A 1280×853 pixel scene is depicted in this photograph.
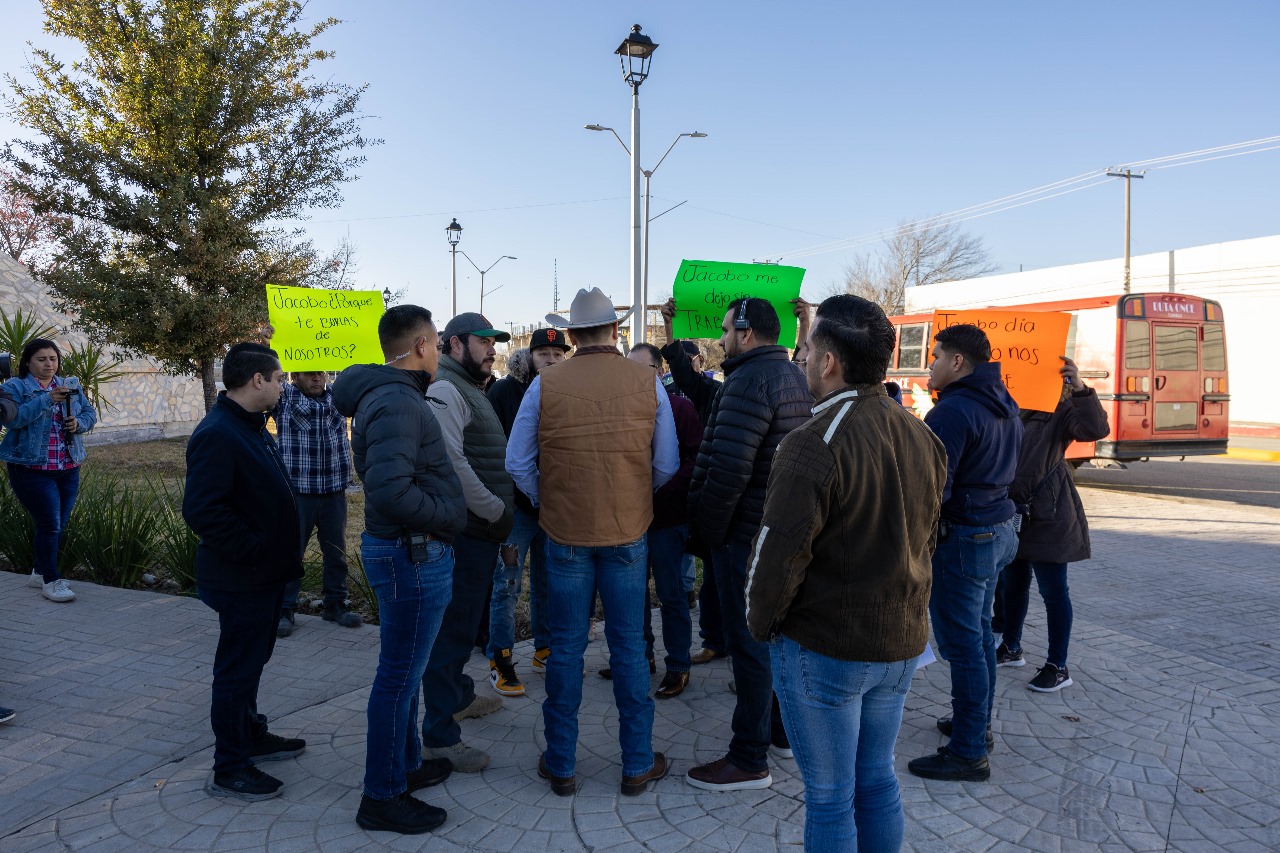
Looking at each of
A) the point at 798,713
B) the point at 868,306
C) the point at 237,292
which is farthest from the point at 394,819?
the point at 237,292

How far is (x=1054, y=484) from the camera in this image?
4.77 meters

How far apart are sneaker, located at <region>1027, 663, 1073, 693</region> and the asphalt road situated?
30.9 ft

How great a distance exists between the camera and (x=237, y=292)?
44.1 ft

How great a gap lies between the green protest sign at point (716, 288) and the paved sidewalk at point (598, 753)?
2259 millimetres

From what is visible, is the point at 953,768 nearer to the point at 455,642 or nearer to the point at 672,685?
the point at 672,685

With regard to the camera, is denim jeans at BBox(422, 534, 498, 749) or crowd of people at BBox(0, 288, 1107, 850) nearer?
crowd of people at BBox(0, 288, 1107, 850)

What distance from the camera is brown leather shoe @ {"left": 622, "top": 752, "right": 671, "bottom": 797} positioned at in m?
3.60

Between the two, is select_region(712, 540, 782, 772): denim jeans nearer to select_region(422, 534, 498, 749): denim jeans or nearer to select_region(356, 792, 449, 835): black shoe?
select_region(422, 534, 498, 749): denim jeans

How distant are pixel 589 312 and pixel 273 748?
256 centimetres

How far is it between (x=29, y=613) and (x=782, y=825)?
19.4ft

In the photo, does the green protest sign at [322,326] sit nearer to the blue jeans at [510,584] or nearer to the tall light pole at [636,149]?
the blue jeans at [510,584]

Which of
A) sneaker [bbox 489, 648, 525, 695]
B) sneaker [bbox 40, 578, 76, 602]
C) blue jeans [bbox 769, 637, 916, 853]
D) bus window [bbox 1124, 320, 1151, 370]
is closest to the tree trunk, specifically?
sneaker [bbox 40, 578, 76, 602]

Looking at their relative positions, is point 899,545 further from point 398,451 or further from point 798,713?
point 398,451

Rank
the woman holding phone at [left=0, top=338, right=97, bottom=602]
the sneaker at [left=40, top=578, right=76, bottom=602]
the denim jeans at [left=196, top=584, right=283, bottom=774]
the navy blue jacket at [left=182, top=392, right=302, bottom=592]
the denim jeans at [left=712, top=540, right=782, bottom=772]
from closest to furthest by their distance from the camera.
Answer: the navy blue jacket at [left=182, top=392, right=302, bottom=592] → the denim jeans at [left=196, top=584, right=283, bottom=774] → the denim jeans at [left=712, top=540, right=782, bottom=772] → the woman holding phone at [left=0, top=338, right=97, bottom=602] → the sneaker at [left=40, top=578, right=76, bottom=602]
